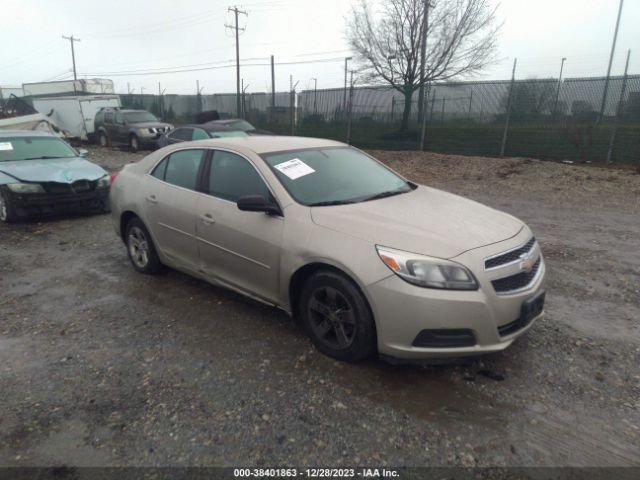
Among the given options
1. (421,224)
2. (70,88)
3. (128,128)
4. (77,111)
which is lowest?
(421,224)

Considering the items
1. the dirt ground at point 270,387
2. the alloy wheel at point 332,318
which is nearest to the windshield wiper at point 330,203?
the alloy wheel at point 332,318

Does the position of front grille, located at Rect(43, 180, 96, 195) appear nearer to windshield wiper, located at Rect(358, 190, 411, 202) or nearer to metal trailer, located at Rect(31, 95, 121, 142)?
windshield wiper, located at Rect(358, 190, 411, 202)

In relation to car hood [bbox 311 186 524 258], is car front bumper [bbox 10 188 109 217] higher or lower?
lower

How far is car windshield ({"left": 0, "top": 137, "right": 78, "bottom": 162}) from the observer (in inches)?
300

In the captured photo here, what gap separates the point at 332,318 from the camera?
3150 millimetres

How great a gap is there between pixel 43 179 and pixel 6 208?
2.32 feet

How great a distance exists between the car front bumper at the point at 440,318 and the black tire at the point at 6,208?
258 inches

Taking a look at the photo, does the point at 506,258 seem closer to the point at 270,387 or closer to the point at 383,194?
the point at 383,194

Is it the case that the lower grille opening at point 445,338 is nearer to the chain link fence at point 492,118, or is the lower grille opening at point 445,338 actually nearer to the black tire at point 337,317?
the black tire at point 337,317

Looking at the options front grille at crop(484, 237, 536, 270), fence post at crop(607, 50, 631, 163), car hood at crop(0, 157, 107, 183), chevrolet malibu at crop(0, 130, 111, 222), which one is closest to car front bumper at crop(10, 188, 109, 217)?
chevrolet malibu at crop(0, 130, 111, 222)

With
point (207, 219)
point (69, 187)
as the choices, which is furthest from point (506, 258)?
point (69, 187)

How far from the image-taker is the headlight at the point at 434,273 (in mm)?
2746

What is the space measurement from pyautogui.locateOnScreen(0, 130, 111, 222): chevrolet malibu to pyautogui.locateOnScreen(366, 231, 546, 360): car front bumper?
6.31 meters

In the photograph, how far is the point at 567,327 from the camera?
3.70 metres
